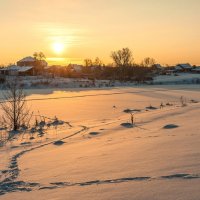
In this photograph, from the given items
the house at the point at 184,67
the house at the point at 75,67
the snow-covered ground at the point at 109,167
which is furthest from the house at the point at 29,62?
the snow-covered ground at the point at 109,167

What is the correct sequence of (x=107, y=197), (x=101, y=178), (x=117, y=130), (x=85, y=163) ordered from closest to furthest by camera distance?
(x=107, y=197), (x=101, y=178), (x=85, y=163), (x=117, y=130)

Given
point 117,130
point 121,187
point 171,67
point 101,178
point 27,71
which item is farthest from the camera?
point 171,67

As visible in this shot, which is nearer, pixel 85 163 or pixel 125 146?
pixel 85 163

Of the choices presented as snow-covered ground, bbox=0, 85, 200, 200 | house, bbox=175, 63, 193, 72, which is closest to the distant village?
house, bbox=175, 63, 193, 72

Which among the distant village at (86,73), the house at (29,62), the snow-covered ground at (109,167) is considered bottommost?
the snow-covered ground at (109,167)

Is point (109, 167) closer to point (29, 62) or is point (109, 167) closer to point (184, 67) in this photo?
point (29, 62)

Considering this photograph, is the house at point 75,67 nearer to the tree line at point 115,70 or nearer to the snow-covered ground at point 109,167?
the tree line at point 115,70

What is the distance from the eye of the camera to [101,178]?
16.1 ft

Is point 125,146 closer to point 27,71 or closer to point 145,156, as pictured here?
point 145,156

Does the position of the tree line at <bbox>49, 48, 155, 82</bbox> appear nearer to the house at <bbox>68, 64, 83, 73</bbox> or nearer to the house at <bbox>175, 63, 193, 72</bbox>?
the house at <bbox>68, 64, 83, 73</bbox>

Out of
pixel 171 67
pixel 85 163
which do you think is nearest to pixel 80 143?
pixel 85 163

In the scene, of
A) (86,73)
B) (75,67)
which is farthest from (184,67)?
(86,73)

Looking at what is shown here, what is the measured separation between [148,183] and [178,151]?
1.76 metres

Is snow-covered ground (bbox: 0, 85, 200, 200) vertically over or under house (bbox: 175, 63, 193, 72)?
under
